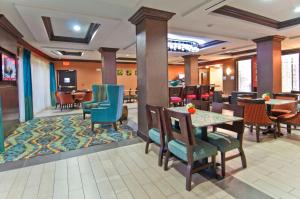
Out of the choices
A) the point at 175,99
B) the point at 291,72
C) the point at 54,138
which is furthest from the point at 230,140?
the point at 291,72

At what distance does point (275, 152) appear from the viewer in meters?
3.17

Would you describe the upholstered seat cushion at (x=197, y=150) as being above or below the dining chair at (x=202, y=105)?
below

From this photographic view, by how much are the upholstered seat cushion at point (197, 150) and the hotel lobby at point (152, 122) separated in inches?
0.6

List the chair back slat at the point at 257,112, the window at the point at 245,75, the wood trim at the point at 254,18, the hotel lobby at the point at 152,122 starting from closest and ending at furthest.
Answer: the hotel lobby at the point at 152,122, the chair back slat at the point at 257,112, the wood trim at the point at 254,18, the window at the point at 245,75

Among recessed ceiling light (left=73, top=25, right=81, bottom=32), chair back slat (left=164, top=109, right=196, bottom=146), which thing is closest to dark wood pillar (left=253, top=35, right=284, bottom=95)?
chair back slat (left=164, top=109, right=196, bottom=146)

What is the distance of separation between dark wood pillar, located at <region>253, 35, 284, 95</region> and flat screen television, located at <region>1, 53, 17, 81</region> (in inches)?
282

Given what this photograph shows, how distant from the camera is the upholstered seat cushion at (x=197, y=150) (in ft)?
7.06

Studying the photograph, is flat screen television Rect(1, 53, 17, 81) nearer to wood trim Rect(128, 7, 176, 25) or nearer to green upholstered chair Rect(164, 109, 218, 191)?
wood trim Rect(128, 7, 176, 25)

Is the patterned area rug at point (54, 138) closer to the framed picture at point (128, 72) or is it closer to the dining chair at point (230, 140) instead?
the dining chair at point (230, 140)

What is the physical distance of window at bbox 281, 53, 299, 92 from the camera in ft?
30.5

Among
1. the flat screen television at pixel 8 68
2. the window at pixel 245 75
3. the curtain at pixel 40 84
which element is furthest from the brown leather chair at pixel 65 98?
the window at pixel 245 75

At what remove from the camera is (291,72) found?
954 centimetres

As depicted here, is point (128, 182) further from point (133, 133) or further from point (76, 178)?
point (133, 133)

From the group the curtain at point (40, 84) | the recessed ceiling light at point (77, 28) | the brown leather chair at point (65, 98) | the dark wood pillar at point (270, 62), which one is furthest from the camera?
the brown leather chair at point (65, 98)
